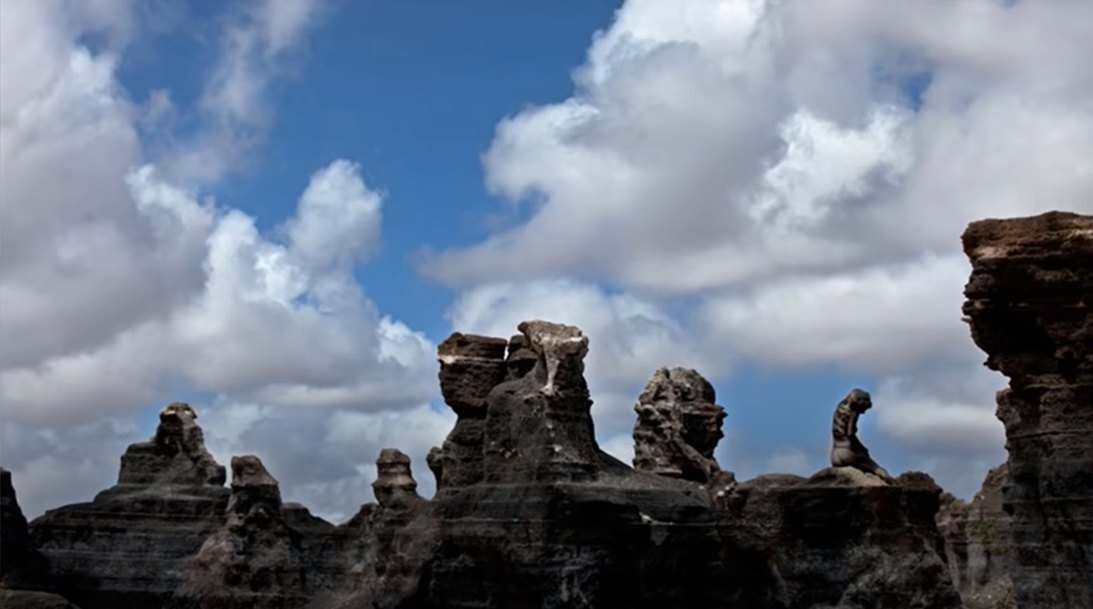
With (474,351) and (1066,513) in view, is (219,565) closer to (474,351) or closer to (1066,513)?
(474,351)

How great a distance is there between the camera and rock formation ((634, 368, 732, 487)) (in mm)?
33594

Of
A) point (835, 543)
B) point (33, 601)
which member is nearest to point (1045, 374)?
point (835, 543)

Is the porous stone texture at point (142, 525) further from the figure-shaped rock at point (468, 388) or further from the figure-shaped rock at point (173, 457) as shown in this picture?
the figure-shaped rock at point (468, 388)

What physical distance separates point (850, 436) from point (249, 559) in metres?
14.5

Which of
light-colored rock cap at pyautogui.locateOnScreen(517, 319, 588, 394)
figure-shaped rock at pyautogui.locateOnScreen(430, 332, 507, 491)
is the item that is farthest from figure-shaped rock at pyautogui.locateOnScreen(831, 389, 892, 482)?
figure-shaped rock at pyautogui.locateOnScreen(430, 332, 507, 491)

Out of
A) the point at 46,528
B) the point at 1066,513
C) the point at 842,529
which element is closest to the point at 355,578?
the point at 46,528

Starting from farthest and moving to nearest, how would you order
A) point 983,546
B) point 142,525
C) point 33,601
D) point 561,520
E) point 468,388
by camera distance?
point 142,525 → point 983,546 → point 468,388 → point 33,601 → point 561,520

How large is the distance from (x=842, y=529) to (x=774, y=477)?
78.8 inches

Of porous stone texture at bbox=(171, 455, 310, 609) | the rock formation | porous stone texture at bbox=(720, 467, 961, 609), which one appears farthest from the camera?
porous stone texture at bbox=(171, 455, 310, 609)

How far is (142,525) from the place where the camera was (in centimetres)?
4059

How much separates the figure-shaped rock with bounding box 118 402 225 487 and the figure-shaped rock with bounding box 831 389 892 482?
19.8 meters

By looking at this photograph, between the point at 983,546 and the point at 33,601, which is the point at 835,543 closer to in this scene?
the point at 983,546

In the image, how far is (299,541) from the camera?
39.4 meters

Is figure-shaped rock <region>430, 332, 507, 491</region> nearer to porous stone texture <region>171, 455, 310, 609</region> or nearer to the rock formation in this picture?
the rock formation
